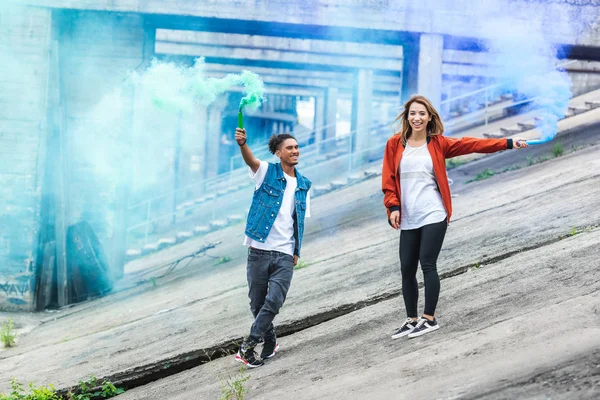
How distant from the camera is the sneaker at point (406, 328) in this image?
17.9 feet

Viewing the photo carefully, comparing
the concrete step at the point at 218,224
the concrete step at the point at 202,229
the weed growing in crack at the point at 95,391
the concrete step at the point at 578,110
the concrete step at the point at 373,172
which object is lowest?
the concrete step at the point at 202,229

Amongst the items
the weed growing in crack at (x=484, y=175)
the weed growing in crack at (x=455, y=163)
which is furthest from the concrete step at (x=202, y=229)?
the weed growing in crack at (x=484, y=175)

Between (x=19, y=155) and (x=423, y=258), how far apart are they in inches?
368

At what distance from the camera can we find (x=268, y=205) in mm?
5512

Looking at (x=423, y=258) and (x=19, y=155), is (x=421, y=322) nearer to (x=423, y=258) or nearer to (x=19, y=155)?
(x=423, y=258)

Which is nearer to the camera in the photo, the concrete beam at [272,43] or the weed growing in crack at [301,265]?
the weed growing in crack at [301,265]

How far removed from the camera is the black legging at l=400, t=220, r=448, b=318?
515cm

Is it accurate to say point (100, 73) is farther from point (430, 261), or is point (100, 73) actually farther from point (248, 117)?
point (248, 117)

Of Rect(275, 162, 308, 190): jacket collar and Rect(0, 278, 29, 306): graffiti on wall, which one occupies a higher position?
Rect(275, 162, 308, 190): jacket collar

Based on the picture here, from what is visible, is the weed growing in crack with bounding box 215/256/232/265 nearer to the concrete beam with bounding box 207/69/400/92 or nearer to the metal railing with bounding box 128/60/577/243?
the metal railing with bounding box 128/60/577/243

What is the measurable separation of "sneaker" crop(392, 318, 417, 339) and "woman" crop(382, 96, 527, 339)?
0.02m

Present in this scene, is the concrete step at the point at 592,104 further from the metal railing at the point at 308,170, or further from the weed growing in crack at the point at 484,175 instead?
the weed growing in crack at the point at 484,175

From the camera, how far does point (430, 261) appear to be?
203 inches

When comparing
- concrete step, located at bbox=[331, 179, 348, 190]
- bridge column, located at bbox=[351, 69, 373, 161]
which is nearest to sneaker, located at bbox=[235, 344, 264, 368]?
concrete step, located at bbox=[331, 179, 348, 190]
